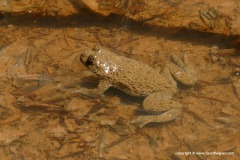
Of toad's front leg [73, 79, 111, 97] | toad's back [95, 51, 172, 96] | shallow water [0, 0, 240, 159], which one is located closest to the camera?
shallow water [0, 0, 240, 159]

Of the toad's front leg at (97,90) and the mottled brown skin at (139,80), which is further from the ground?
the mottled brown skin at (139,80)

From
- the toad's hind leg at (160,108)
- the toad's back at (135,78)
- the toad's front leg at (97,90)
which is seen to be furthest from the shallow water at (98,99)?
the toad's back at (135,78)

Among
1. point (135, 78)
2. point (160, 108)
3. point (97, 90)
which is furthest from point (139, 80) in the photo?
point (97, 90)

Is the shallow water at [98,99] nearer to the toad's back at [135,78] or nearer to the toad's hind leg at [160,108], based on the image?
the toad's hind leg at [160,108]

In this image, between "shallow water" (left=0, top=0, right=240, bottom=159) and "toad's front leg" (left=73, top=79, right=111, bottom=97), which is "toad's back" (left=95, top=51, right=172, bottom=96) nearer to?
"toad's front leg" (left=73, top=79, right=111, bottom=97)

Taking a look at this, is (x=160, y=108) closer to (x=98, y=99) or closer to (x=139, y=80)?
(x=139, y=80)

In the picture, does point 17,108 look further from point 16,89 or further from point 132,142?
point 132,142

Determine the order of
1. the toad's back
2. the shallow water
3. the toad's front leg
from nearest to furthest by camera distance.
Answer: the shallow water
the toad's back
the toad's front leg

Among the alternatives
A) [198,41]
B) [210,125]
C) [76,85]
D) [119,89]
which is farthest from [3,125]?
[198,41]

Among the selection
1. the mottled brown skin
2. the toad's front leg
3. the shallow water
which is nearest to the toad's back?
the mottled brown skin
